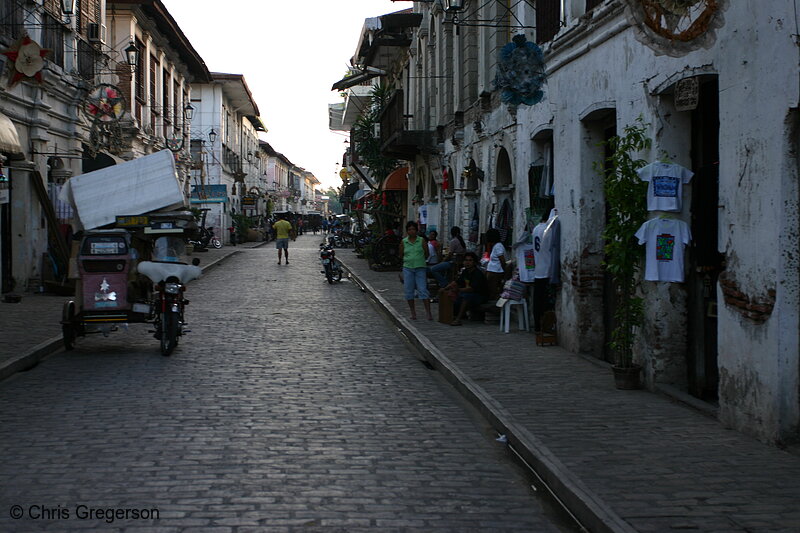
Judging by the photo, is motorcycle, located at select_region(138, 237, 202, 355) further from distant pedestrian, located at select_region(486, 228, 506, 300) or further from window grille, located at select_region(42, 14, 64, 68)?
window grille, located at select_region(42, 14, 64, 68)

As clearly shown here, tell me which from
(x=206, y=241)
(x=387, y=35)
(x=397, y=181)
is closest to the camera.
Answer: (x=387, y=35)

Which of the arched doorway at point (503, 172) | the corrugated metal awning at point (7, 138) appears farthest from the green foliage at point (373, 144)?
the corrugated metal awning at point (7, 138)

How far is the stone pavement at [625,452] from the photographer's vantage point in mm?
4895

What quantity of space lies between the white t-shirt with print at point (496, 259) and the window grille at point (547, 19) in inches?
135

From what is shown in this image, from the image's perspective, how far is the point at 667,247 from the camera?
8266 mm

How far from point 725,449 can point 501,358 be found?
14.9ft

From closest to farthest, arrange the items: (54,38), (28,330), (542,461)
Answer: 1. (542,461)
2. (28,330)
3. (54,38)

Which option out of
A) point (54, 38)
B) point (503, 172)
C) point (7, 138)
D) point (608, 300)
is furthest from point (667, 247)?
point (54, 38)

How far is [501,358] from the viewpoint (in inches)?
422

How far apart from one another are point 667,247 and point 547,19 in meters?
6.12

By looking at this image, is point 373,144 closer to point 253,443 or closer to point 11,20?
point 11,20

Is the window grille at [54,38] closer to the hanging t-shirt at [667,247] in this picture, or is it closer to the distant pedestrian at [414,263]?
the distant pedestrian at [414,263]

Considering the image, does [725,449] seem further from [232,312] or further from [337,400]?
[232,312]

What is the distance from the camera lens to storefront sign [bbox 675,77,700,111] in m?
7.86
